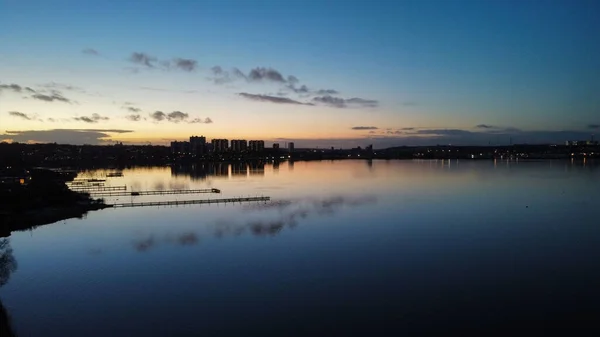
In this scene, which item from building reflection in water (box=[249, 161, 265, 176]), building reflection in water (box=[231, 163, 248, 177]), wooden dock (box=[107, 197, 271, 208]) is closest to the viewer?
wooden dock (box=[107, 197, 271, 208])

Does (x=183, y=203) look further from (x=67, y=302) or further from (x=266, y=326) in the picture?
(x=266, y=326)

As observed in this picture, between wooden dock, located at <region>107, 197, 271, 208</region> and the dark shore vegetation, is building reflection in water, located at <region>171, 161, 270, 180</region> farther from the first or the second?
the dark shore vegetation

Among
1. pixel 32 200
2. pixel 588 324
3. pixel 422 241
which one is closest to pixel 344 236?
pixel 422 241

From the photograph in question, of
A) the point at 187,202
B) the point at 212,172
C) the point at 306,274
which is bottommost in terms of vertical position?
the point at 306,274

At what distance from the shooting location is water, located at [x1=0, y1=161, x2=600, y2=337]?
32.6 ft

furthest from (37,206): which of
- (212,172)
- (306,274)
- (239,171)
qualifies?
(239,171)

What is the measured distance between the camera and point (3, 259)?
14219 mm

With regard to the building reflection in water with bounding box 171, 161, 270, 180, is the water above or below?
below

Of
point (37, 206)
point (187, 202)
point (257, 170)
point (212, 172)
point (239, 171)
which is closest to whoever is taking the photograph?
point (37, 206)

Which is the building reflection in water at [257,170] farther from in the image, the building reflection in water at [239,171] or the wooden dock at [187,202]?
the wooden dock at [187,202]

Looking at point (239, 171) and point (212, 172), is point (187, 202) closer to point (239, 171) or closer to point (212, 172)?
point (212, 172)

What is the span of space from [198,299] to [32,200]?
19047 millimetres

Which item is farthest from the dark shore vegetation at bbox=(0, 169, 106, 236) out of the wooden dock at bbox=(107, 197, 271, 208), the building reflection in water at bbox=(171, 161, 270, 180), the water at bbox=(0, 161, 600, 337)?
the building reflection in water at bbox=(171, 161, 270, 180)

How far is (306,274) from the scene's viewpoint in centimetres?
1327
